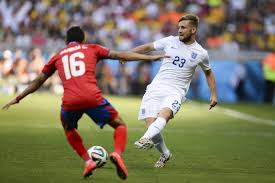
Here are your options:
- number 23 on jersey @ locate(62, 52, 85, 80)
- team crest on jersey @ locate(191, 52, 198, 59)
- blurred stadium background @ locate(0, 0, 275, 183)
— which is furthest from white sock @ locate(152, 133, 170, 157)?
blurred stadium background @ locate(0, 0, 275, 183)

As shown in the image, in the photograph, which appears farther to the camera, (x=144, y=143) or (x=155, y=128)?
(x=155, y=128)

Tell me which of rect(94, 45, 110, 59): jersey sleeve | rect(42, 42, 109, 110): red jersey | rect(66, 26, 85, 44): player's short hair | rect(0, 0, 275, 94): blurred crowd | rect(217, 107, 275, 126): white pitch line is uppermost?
rect(66, 26, 85, 44): player's short hair

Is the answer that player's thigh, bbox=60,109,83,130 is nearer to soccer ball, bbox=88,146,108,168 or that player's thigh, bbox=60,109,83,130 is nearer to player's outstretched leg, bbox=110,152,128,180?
soccer ball, bbox=88,146,108,168

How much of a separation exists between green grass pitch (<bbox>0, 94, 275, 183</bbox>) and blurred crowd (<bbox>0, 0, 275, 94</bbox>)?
5.79 meters

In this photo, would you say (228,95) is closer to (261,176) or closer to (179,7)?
(179,7)

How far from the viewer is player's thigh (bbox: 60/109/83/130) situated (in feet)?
30.1

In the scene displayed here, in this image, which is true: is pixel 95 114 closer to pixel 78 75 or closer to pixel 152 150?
pixel 78 75

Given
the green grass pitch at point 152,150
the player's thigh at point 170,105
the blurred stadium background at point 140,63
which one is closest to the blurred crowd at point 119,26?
the blurred stadium background at point 140,63

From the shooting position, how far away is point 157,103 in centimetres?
1078

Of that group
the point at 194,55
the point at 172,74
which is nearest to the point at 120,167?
the point at 172,74

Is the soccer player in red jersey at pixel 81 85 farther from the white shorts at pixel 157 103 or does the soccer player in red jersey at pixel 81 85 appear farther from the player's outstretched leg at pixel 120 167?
the white shorts at pixel 157 103

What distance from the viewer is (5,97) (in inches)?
1009

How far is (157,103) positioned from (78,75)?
198cm

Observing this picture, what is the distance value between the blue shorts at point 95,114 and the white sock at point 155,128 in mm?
922
